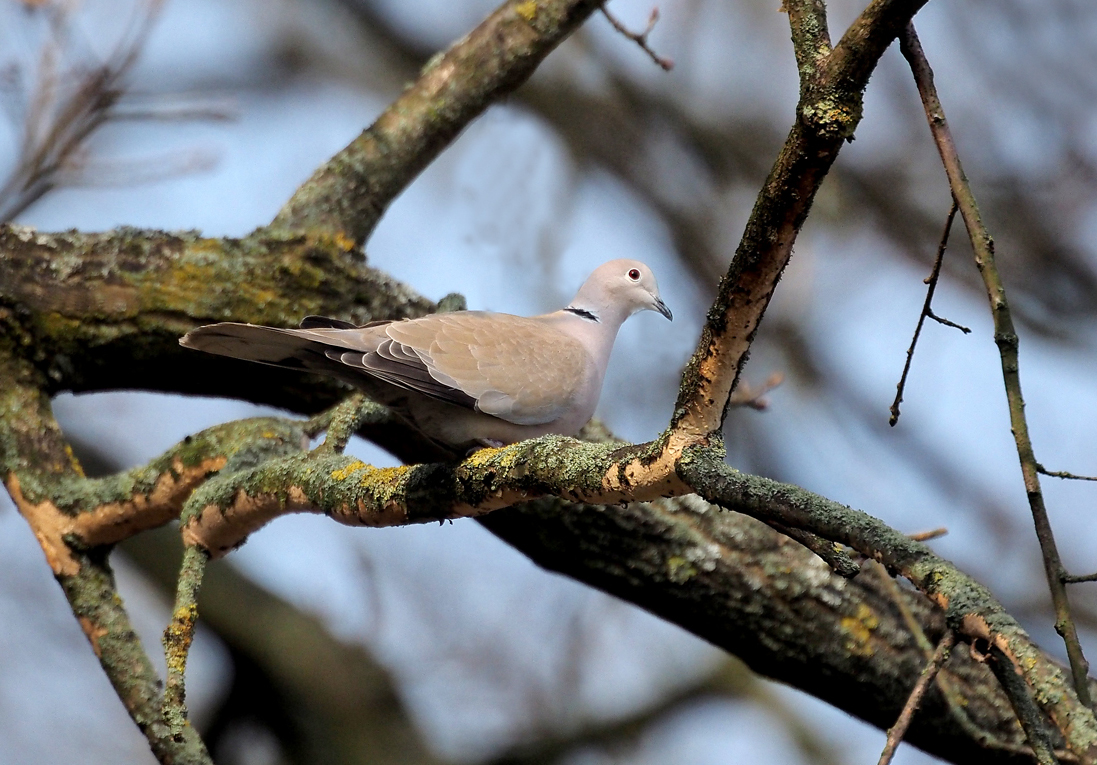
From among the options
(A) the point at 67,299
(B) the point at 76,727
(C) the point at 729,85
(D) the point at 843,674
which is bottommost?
(B) the point at 76,727

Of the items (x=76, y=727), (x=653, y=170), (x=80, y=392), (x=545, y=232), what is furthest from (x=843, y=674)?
(x=76, y=727)

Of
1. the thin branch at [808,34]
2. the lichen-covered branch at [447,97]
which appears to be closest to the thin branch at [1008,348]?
the thin branch at [808,34]

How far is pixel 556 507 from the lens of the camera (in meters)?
3.29

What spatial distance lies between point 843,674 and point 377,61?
5.26 meters

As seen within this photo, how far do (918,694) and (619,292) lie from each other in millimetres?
2356

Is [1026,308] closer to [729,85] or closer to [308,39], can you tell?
[729,85]

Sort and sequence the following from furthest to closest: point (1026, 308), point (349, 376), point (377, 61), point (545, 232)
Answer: point (377, 61) < point (545, 232) < point (1026, 308) < point (349, 376)

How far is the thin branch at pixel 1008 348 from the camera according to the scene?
57.1 inches

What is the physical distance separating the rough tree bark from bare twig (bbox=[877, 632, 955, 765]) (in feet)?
3.38

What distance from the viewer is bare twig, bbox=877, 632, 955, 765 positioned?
138 cm

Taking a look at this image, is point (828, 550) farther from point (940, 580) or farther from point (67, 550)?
point (67, 550)

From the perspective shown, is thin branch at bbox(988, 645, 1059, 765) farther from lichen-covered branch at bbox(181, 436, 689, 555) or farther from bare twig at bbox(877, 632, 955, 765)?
lichen-covered branch at bbox(181, 436, 689, 555)

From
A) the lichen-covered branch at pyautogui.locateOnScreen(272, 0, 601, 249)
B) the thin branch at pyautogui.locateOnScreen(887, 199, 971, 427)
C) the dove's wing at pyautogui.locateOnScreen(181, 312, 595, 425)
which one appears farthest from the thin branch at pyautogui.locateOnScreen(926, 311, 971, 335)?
the lichen-covered branch at pyautogui.locateOnScreen(272, 0, 601, 249)

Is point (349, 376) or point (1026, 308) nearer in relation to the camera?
point (349, 376)
